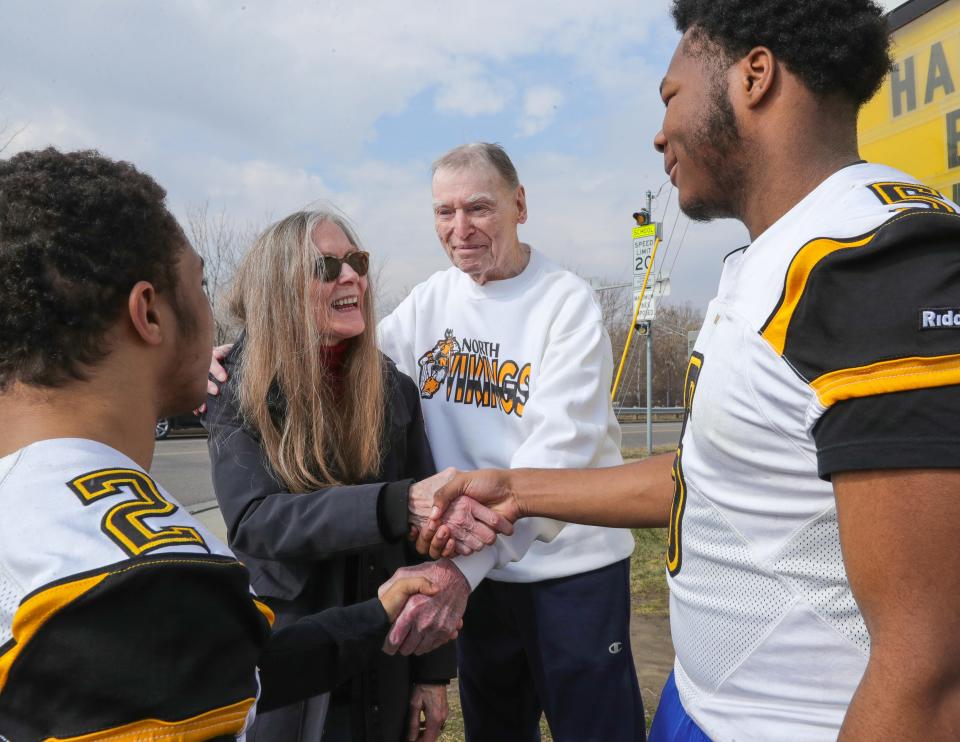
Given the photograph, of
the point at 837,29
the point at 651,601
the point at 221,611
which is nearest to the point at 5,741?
the point at 221,611

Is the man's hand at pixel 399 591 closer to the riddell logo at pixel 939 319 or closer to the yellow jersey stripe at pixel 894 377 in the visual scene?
the yellow jersey stripe at pixel 894 377

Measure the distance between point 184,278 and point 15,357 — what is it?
321mm

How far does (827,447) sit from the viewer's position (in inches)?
38.7

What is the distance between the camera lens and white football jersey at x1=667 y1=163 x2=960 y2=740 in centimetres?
95

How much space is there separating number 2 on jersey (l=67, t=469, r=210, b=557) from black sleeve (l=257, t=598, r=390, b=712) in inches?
21.8

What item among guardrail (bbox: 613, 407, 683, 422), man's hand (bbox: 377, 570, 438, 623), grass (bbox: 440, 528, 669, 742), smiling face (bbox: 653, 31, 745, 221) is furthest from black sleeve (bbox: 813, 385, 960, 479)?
guardrail (bbox: 613, 407, 683, 422)

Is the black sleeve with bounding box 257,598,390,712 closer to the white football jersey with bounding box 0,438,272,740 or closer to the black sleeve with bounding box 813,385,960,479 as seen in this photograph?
the white football jersey with bounding box 0,438,272,740

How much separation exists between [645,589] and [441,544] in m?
4.08

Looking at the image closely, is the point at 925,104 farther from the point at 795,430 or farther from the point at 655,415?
the point at 655,415

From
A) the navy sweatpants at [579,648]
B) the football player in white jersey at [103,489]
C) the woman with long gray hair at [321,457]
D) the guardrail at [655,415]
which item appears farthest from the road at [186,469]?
the guardrail at [655,415]

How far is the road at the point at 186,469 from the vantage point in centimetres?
1018

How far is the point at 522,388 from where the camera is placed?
2.77 meters

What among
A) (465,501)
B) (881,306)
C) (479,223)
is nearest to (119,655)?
(881,306)

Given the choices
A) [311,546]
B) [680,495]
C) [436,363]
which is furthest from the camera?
[436,363]
